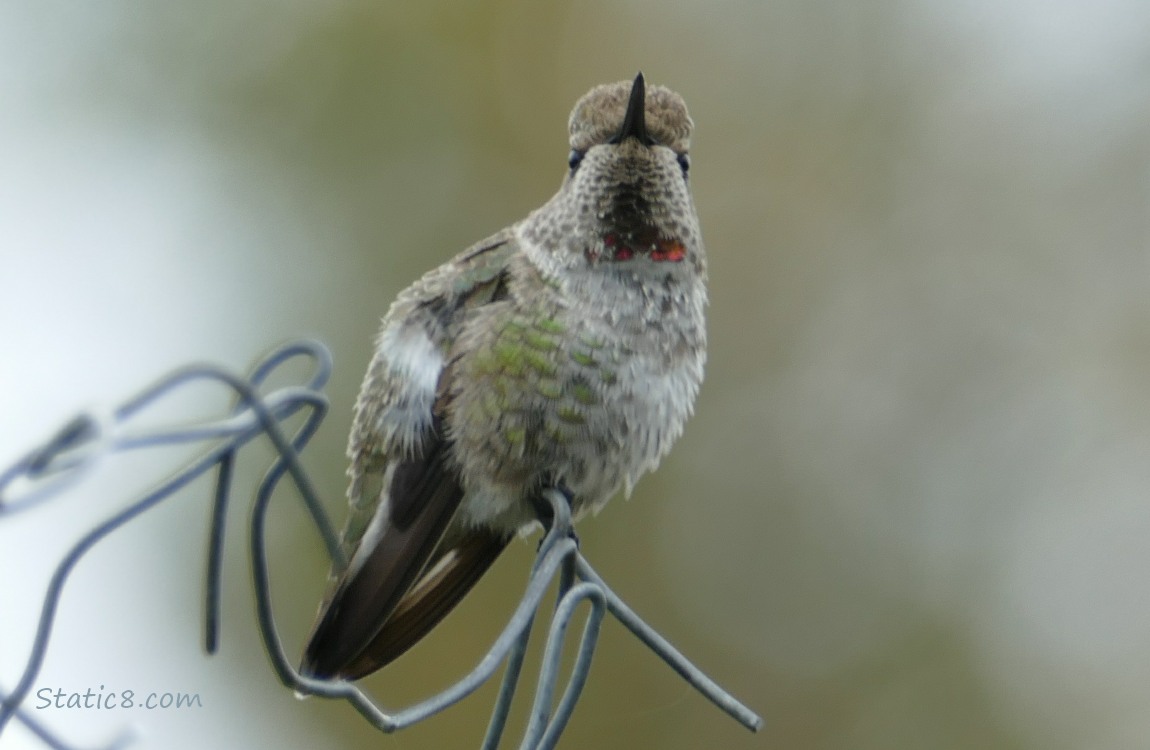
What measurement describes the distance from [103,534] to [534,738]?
67 cm

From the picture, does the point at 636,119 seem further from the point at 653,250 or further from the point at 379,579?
the point at 379,579

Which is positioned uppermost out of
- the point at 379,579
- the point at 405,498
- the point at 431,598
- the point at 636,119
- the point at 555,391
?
the point at 636,119

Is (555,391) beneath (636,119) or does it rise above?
A: beneath

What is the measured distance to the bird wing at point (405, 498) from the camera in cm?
253

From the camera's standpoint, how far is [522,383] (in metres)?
2.61

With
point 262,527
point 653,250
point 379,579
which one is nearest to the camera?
point 262,527

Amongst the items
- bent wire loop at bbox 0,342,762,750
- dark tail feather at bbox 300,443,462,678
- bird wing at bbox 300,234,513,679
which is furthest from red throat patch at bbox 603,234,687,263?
bent wire loop at bbox 0,342,762,750

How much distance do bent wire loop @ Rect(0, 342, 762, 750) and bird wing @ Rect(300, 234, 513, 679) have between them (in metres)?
0.91

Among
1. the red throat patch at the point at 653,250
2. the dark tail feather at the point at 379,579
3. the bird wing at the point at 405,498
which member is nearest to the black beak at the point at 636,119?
the red throat patch at the point at 653,250

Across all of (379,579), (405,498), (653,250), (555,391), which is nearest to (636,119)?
(653,250)

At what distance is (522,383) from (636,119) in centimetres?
66

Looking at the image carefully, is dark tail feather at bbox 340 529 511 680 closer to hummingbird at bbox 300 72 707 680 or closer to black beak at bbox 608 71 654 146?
hummingbird at bbox 300 72 707 680

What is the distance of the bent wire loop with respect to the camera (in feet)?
3.15

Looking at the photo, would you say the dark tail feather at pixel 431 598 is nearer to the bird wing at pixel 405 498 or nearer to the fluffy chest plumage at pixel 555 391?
the bird wing at pixel 405 498
